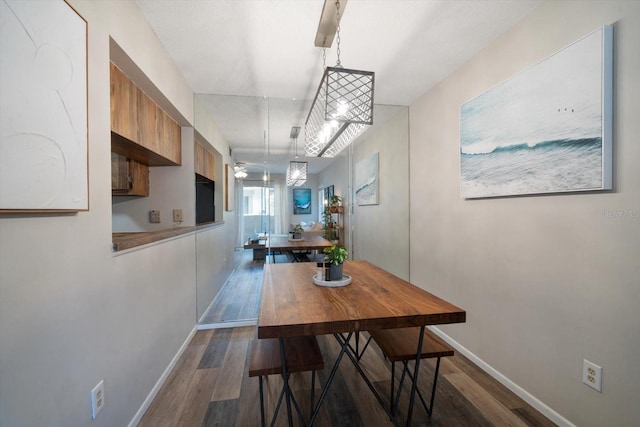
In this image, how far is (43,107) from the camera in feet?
2.81

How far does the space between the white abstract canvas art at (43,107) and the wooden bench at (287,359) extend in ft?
3.48

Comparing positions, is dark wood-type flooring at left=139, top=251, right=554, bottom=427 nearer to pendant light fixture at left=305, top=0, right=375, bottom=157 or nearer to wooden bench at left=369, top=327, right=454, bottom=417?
wooden bench at left=369, top=327, right=454, bottom=417

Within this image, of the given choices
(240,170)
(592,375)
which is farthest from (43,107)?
(240,170)

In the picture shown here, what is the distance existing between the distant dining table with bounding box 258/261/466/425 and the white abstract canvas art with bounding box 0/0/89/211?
896 mm

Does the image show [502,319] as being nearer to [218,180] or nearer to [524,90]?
[524,90]

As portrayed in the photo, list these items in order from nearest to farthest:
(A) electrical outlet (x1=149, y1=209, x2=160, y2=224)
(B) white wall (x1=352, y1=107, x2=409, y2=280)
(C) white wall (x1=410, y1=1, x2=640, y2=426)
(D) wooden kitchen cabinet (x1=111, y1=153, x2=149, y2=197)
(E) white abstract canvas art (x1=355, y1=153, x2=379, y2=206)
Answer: (C) white wall (x1=410, y1=1, x2=640, y2=426)
(D) wooden kitchen cabinet (x1=111, y1=153, x2=149, y2=197)
(A) electrical outlet (x1=149, y1=209, x2=160, y2=224)
(B) white wall (x1=352, y1=107, x2=409, y2=280)
(E) white abstract canvas art (x1=355, y1=153, x2=379, y2=206)

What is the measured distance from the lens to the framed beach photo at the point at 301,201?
8383mm

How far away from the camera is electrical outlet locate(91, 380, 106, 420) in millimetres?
1148

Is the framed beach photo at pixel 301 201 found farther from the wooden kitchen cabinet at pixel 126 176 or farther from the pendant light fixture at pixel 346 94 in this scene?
the pendant light fixture at pixel 346 94

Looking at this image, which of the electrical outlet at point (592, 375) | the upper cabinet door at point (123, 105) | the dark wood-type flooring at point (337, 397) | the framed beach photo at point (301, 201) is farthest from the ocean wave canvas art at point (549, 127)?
the framed beach photo at point (301, 201)

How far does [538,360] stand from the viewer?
1.62 m

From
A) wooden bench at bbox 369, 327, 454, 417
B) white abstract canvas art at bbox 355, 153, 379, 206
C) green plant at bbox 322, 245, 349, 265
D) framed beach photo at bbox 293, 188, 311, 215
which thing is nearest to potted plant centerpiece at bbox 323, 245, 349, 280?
green plant at bbox 322, 245, 349, 265

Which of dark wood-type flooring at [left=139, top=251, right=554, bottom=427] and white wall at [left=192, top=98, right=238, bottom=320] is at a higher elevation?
white wall at [left=192, top=98, right=238, bottom=320]

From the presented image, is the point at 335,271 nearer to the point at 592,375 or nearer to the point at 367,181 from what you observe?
the point at 592,375
